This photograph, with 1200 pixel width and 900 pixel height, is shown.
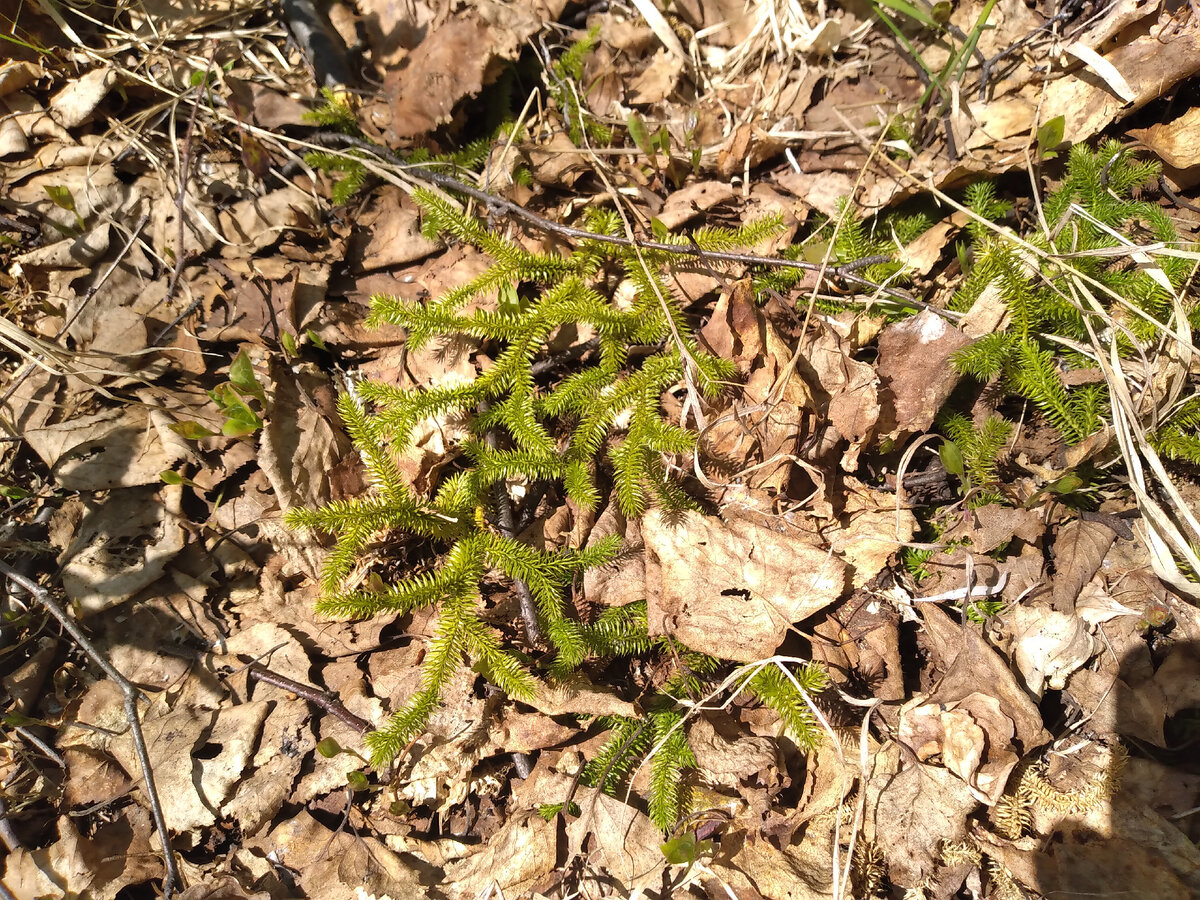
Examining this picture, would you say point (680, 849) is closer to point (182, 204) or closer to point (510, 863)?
point (510, 863)

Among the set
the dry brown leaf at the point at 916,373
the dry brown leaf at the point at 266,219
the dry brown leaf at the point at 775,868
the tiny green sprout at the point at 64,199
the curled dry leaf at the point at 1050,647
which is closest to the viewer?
the dry brown leaf at the point at 775,868

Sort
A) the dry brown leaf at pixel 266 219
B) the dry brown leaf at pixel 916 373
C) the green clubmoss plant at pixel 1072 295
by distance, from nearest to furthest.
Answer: the green clubmoss plant at pixel 1072 295
the dry brown leaf at pixel 916 373
the dry brown leaf at pixel 266 219

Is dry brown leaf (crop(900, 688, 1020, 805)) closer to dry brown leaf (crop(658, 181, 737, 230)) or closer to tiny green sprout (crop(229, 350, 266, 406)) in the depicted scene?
dry brown leaf (crop(658, 181, 737, 230))

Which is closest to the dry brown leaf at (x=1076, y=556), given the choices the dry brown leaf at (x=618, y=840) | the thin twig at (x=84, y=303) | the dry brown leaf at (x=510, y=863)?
the dry brown leaf at (x=618, y=840)

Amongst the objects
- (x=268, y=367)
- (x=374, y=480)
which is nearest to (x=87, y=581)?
(x=268, y=367)

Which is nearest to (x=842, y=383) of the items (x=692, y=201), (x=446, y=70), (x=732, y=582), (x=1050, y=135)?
(x=732, y=582)

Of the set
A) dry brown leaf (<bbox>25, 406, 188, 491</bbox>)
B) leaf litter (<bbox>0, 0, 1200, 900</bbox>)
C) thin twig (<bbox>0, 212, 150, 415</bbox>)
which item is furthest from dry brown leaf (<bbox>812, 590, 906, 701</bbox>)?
thin twig (<bbox>0, 212, 150, 415</bbox>)

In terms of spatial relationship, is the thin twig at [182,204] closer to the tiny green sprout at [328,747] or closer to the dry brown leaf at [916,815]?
the tiny green sprout at [328,747]
